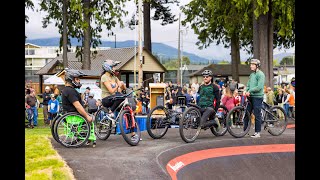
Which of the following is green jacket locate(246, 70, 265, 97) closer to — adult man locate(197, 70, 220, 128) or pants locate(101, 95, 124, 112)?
adult man locate(197, 70, 220, 128)

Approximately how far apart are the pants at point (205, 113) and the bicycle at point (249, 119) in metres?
0.68

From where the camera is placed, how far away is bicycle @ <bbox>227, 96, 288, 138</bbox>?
12031 mm

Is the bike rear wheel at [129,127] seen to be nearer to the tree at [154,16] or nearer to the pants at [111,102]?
the pants at [111,102]

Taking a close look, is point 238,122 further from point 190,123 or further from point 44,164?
point 44,164

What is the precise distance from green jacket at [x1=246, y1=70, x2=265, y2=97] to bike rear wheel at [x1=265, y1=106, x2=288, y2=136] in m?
1.13

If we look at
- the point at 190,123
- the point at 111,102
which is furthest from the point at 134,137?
the point at 190,123

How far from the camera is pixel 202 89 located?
1145 centimetres

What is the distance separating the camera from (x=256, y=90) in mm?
11641

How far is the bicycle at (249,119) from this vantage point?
12031mm

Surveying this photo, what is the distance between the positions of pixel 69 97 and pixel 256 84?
4.93 m

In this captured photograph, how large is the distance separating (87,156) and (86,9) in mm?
16877

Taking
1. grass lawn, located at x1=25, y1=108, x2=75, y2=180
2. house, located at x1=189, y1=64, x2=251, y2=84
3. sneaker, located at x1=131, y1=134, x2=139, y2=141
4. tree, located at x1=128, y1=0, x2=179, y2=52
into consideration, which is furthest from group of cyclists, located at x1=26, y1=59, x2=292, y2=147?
house, located at x1=189, y1=64, x2=251, y2=84
